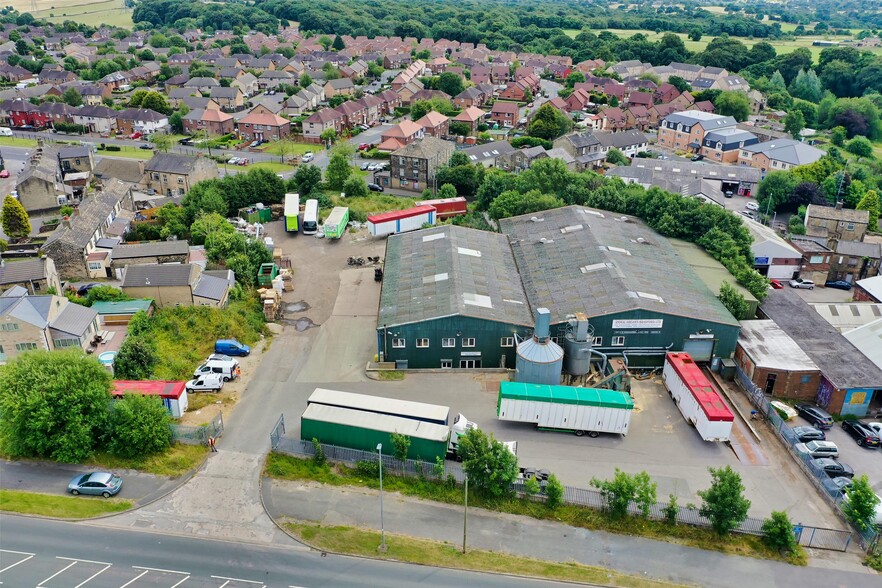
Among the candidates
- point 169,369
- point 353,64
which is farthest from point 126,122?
point 169,369

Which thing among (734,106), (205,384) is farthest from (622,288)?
(734,106)

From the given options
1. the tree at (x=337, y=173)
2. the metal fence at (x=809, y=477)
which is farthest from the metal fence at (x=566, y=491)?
the tree at (x=337, y=173)

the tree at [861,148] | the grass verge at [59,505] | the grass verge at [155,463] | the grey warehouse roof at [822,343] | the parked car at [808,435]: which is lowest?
the grass verge at [59,505]

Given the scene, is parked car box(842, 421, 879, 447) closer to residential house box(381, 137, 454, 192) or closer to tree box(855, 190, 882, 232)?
tree box(855, 190, 882, 232)

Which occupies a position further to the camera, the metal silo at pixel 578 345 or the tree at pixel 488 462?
the metal silo at pixel 578 345

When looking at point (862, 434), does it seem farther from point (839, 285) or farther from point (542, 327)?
point (839, 285)

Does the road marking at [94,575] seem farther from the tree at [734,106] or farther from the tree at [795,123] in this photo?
the tree at [734,106]

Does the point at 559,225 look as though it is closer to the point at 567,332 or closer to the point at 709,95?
the point at 567,332
